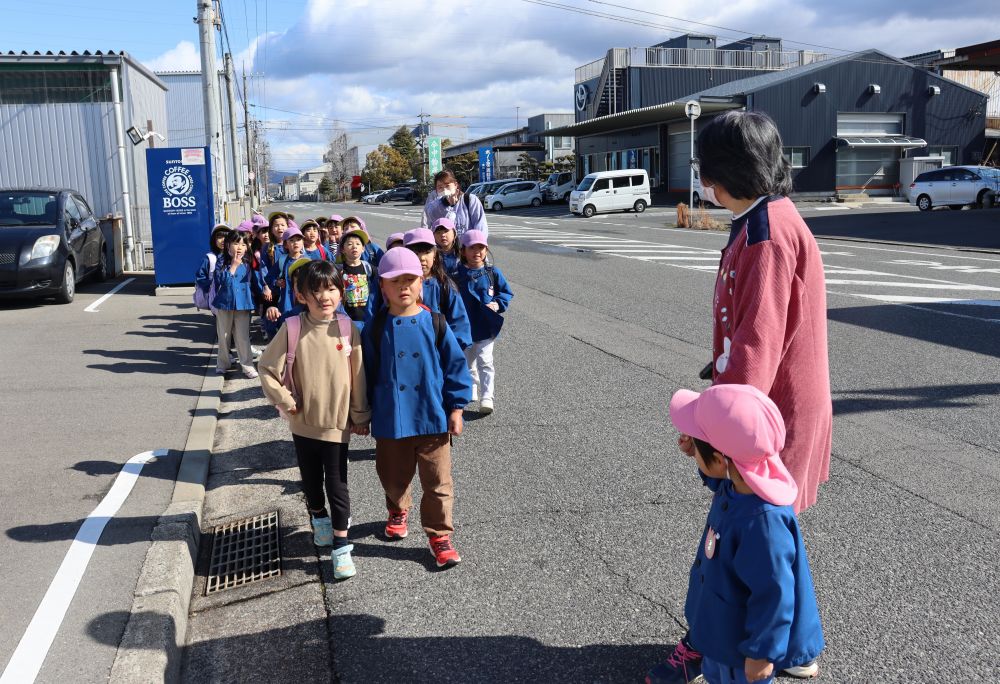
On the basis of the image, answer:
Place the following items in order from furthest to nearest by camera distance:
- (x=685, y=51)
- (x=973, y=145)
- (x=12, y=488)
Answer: (x=685, y=51), (x=973, y=145), (x=12, y=488)

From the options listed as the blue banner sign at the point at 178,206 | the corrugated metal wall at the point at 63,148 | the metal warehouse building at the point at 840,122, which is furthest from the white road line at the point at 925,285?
the metal warehouse building at the point at 840,122

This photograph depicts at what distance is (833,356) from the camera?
26.7ft

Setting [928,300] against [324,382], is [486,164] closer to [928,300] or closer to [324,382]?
[928,300]

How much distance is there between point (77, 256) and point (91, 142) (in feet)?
30.2

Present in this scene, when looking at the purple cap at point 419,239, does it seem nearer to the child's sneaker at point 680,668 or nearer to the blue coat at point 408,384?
the blue coat at point 408,384

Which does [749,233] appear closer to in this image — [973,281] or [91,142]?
[973,281]

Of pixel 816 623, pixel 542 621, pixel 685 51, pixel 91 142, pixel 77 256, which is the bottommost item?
pixel 542 621

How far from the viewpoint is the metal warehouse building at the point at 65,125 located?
19734 millimetres

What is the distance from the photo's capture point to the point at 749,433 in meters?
2.22

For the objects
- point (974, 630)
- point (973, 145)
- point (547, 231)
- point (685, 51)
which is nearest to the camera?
point (974, 630)

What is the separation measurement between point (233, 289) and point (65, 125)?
51.5 feet

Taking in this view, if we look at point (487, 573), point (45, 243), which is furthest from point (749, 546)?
point (45, 243)

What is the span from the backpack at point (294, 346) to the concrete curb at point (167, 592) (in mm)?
864

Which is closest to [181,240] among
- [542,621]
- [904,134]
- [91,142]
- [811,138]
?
[91,142]
